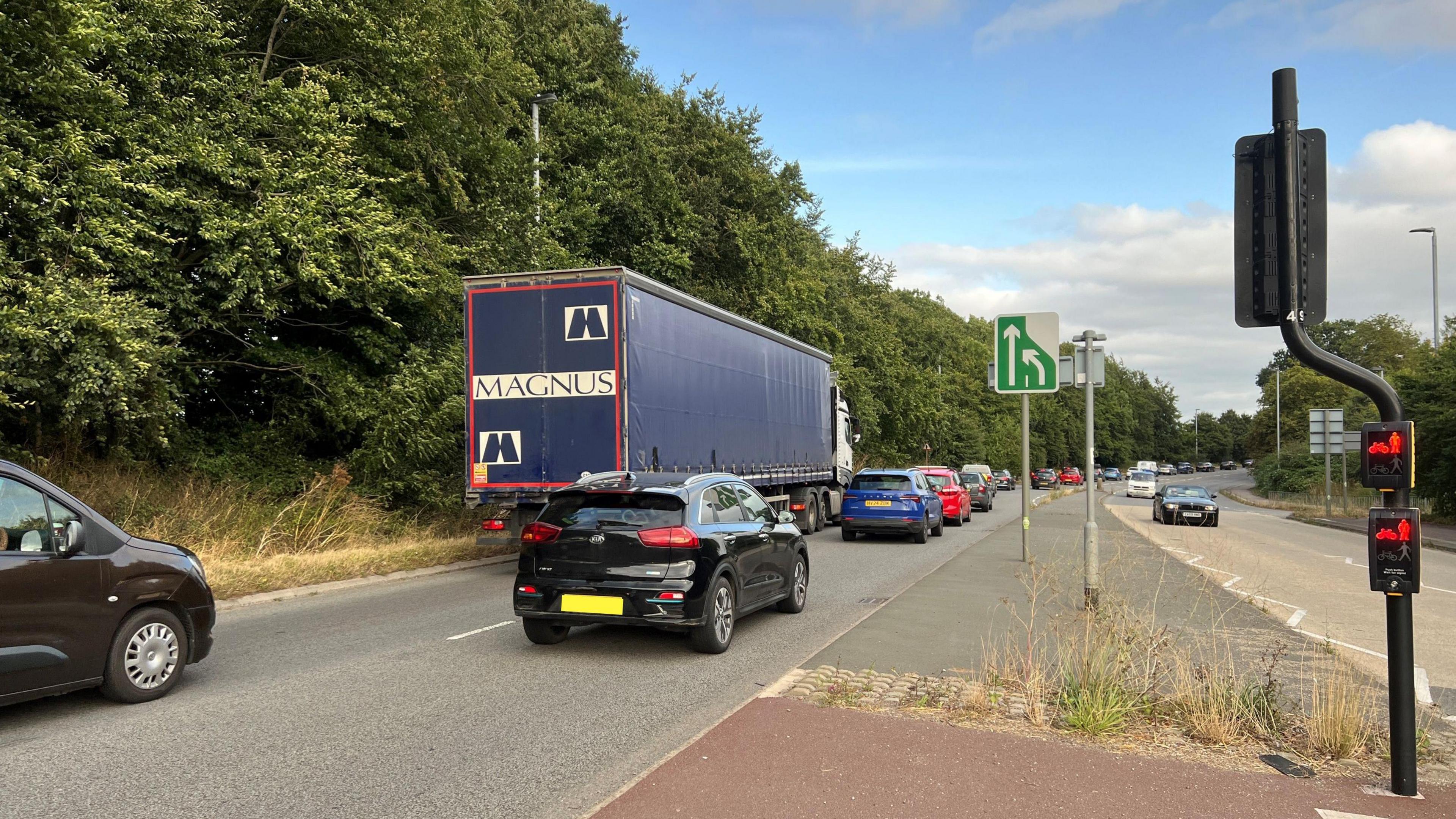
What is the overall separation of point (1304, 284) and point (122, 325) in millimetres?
12577

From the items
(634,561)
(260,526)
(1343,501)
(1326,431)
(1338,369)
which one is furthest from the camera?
(1343,501)

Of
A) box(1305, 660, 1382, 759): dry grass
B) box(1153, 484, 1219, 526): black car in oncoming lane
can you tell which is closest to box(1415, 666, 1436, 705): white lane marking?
box(1305, 660, 1382, 759): dry grass

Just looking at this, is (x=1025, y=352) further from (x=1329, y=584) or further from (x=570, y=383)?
(x=570, y=383)

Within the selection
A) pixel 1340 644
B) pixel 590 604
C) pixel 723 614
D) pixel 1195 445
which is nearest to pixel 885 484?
pixel 1340 644

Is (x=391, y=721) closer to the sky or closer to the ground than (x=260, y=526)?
closer to the ground

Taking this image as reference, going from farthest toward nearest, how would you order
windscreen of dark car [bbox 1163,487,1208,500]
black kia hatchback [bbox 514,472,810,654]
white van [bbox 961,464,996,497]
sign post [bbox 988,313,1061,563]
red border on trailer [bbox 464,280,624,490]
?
white van [bbox 961,464,996,497] → windscreen of dark car [bbox 1163,487,1208,500] → sign post [bbox 988,313,1061,563] → red border on trailer [bbox 464,280,624,490] → black kia hatchback [bbox 514,472,810,654]

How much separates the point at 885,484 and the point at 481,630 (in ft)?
39.9

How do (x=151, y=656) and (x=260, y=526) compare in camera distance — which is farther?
(x=260, y=526)

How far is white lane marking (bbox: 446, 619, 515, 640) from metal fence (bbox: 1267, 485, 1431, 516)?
3490 centimetres

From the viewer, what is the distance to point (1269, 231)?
16.2ft

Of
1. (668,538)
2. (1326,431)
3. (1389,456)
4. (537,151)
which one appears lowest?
(668,538)

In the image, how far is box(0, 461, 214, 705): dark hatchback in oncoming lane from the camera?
18.3 feet

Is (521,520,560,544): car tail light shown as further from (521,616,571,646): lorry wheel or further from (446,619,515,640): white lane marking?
(446,619,515,640): white lane marking

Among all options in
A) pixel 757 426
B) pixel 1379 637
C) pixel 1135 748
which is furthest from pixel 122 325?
pixel 1379 637
